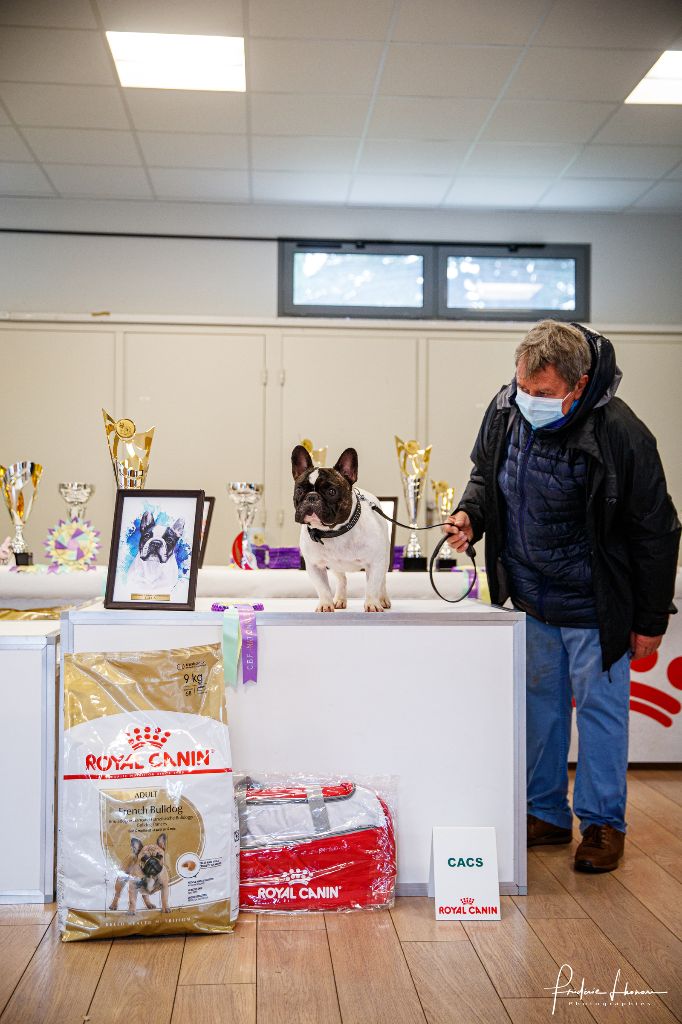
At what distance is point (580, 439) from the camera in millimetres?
2174

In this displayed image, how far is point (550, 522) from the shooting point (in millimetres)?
2270

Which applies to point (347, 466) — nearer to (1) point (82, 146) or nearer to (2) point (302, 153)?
(2) point (302, 153)

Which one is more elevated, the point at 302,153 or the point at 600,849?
the point at 302,153

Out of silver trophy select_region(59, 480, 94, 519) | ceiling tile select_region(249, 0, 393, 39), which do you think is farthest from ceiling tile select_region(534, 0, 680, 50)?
silver trophy select_region(59, 480, 94, 519)

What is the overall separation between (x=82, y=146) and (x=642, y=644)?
4010 millimetres

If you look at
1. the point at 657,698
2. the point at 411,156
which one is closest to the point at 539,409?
the point at 657,698

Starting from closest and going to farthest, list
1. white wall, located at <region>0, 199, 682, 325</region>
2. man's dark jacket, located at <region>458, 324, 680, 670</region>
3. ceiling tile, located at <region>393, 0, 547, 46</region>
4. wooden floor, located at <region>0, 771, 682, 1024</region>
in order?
1. wooden floor, located at <region>0, 771, 682, 1024</region>
2. man's dark jacket, located at <region>458, 324, 680, 670</region>
3. ceiling tile, located at <region>393, 0, 547, 46</region>
4. white wall, located at <region>0, 199, 682, 325</region>

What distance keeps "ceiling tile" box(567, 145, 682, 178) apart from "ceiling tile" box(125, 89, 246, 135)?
187 centimetres

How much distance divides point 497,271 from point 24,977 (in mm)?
5106

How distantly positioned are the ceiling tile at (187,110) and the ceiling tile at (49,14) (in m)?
0.55

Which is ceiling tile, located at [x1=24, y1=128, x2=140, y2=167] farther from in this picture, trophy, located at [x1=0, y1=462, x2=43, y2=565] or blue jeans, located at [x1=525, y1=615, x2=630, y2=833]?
blue jeans, located at [x1=525, y1=615, x2=630, y2=833]

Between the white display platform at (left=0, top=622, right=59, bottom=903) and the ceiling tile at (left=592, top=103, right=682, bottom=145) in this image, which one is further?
the ceiling tile at (left=592, top=103, right=682, bottom=145)

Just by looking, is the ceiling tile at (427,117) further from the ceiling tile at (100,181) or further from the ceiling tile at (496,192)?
the ceiling tile at (100,181)

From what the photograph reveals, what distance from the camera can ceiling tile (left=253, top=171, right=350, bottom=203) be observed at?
205 inches
